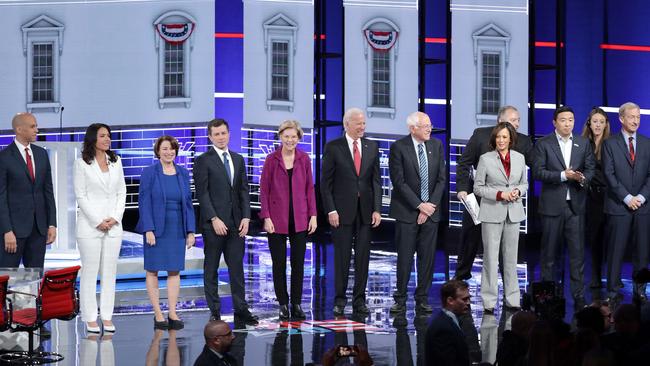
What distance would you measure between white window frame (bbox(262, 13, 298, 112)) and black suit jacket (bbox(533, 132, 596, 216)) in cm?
407

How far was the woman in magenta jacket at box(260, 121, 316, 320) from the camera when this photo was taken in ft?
28.5

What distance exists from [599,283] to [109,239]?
13.7ft

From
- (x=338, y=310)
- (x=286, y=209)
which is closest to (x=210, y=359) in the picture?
(x=286, y=209)

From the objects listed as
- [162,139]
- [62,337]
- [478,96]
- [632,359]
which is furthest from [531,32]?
[632,359]

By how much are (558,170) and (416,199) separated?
116 centimetres

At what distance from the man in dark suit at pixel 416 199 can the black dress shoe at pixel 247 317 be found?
1.08 m

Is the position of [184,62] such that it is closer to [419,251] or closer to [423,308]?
[419,251]

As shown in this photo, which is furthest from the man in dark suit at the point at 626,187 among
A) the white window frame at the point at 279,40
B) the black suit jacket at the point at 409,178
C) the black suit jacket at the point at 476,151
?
the white window frame at the point at 279,40

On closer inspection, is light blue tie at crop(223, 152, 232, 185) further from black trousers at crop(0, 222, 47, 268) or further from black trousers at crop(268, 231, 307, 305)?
black trousers at crop(0, 222, 47, 268)

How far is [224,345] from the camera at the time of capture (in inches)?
205

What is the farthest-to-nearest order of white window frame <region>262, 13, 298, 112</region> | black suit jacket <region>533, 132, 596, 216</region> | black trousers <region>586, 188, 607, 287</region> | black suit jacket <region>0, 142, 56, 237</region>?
white window frame <region>262, 13, 298, 112</region>, black trousers <region>586, 188, 607, 287</region>, black suit jacket <region>533, 132, 596, 216</region>, black suit jacket <region>0, 142, 56, 237</region>

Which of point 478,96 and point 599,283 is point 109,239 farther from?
point 478,96

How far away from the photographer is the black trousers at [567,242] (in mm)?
9219

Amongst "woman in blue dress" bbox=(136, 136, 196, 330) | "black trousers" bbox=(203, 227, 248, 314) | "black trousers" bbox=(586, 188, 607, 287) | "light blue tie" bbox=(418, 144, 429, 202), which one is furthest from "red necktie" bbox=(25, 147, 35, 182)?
"black trousers" bbox=(586, 188, 607, 287)
